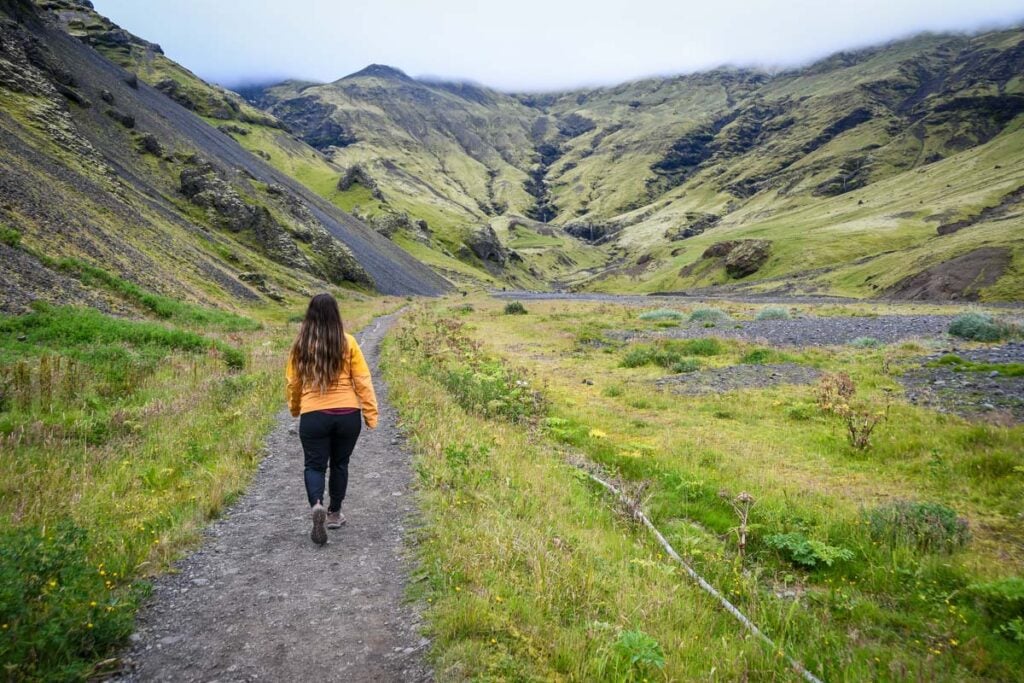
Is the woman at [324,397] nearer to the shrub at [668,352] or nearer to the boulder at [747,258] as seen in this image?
the shrub at [668,352]

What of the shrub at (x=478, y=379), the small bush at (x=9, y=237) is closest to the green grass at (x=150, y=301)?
the small bush at (x=9, y=237)

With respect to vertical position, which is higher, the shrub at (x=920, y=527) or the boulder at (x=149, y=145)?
the boulder at (x=149, y=145)

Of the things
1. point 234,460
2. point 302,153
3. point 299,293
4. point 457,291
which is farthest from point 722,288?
point 302,153

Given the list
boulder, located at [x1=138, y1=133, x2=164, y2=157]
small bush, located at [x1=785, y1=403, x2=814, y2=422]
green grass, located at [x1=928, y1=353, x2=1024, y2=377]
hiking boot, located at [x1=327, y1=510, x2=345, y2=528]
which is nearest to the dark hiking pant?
hiking boot, located at [x1=327, y1=510, x2=345, y2=528]

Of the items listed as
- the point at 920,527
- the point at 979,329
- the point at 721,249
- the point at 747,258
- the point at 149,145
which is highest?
the point at 149,145

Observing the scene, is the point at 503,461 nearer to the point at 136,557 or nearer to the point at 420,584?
the point at 420,584

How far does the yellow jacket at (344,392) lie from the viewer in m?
6.80

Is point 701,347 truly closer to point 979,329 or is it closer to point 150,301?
point 979,329

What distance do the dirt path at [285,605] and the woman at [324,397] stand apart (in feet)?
1.87

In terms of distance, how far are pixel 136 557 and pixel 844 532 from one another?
30.3ft

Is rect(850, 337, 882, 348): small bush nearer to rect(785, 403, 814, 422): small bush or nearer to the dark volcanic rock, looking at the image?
rect(785, 403, 814, 422): small bush

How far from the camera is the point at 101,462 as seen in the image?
802 cm

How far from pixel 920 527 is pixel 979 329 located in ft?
76.7

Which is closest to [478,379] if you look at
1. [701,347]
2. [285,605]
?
[285,605]
